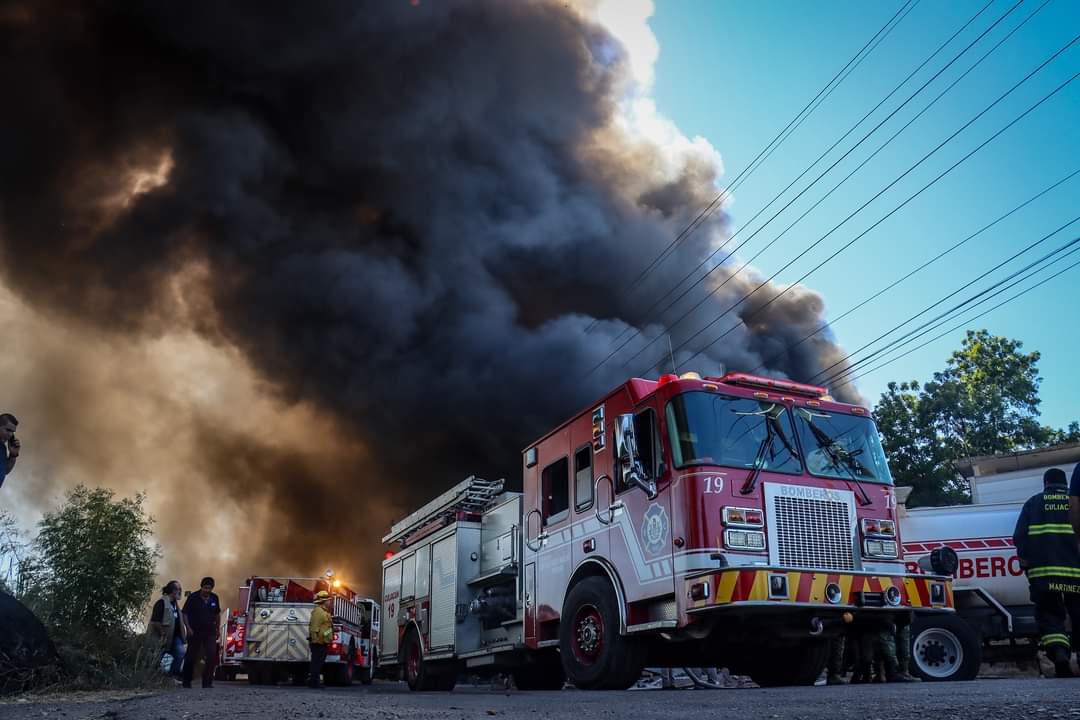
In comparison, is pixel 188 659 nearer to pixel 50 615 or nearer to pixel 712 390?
pixel 50 615

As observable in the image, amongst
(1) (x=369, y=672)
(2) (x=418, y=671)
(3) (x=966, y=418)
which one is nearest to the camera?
(2) (x=418, y=671)

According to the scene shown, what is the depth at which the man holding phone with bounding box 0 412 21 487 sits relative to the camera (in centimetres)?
552

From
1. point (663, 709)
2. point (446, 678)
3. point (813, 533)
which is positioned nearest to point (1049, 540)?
point (813, 533)

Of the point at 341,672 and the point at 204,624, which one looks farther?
the point at 341,672

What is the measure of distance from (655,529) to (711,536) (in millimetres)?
604

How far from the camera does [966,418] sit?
3366 centimetres

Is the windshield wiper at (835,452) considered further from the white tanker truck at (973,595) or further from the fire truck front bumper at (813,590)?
the white tanker truck at (973,595)

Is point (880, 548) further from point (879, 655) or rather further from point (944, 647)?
point (944, 647)

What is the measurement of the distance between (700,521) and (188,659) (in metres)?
6.37

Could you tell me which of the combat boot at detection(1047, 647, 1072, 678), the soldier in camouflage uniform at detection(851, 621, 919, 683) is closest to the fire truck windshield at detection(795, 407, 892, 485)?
the soldier in camouflage uniform at detection(851, 621, 919, 683)

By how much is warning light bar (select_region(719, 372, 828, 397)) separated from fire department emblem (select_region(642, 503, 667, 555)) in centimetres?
130

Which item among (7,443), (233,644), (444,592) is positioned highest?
(7,443)

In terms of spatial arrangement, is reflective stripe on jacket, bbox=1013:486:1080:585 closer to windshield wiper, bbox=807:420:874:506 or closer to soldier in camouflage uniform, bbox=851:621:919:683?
soldier in camouflage uniform, bbox=851:621:919:683

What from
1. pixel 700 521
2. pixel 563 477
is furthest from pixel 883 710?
pixel 563 477
